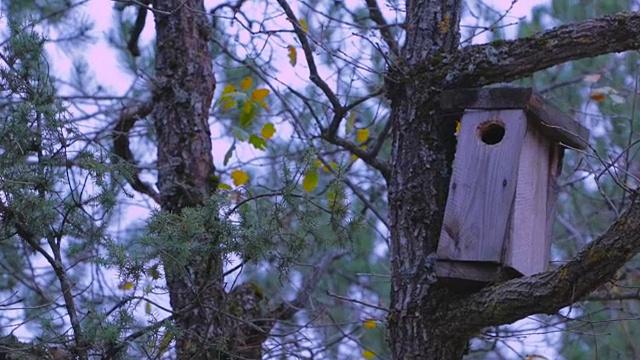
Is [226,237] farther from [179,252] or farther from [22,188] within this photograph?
[22,188]

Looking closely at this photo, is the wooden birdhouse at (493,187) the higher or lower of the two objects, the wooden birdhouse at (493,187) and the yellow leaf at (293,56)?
the lower

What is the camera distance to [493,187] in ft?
10.3

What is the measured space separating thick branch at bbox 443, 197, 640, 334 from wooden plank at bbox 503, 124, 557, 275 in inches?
7.9

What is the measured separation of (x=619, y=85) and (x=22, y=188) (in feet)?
12.8

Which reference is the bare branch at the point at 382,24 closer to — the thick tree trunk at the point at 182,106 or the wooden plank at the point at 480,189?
the thick tree trunk at the point at 182,106

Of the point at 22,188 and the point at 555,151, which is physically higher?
the point at 555,151

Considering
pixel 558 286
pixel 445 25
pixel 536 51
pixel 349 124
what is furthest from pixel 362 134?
pixel 558 286

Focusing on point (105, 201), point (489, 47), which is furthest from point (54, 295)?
point (489, 47)

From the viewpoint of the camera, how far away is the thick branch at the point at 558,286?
2589mm

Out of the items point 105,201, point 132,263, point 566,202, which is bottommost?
point 132,263

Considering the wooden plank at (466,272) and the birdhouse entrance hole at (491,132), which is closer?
the wooden plank at (466,272)

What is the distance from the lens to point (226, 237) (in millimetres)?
2852

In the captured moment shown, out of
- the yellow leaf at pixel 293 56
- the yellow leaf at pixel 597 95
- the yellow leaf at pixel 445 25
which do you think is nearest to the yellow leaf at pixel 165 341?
the yellow leaf at pixel 445 25

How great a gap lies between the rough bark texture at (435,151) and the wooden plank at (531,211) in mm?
200
